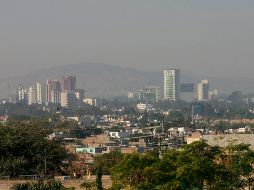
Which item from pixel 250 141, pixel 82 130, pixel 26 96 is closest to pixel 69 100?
pixel 26 96

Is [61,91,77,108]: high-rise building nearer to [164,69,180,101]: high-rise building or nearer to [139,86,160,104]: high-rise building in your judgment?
[139,86,160,104]: high-rise building

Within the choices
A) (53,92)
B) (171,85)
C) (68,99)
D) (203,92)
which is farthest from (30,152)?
(203,92)

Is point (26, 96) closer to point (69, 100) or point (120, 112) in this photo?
point (69, 100)

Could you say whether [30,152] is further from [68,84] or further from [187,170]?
[68,84]

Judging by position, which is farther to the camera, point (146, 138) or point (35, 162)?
point (146, 138)

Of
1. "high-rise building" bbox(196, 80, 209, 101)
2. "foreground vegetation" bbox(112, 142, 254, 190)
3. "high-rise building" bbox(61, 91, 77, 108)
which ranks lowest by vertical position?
"foreground vegetation" bbox(112, 142, 254, 190)

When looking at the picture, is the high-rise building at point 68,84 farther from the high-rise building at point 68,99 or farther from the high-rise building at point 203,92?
the high-rise building at point 203,92

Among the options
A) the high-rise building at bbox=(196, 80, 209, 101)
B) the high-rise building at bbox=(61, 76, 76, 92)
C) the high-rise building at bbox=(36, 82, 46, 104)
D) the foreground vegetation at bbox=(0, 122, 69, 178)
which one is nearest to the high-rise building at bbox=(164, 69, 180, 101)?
the high-rise building at bbox=(196, 80, 209, 101)

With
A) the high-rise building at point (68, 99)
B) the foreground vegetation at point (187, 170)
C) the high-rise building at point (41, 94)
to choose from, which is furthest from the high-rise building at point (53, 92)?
the foreground vegetation at point (187, 170)

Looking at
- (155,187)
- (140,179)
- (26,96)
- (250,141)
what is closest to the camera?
(155,187)
